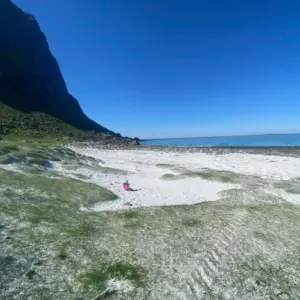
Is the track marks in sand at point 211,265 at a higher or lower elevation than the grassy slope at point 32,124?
lower

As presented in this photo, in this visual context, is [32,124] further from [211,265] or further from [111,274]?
[211,265]

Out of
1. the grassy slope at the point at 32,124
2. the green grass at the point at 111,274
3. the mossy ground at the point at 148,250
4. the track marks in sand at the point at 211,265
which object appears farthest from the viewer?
the grassy slope at the point at 32,124

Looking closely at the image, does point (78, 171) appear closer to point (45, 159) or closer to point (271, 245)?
point (45, 159)

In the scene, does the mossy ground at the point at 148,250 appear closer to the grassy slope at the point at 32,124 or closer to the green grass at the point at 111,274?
the green grass at the point at 111,274

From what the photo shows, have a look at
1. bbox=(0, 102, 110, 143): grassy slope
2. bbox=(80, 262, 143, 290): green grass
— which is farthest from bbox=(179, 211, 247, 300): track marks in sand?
bbox=(0, 102, 110, 143): grassy slope

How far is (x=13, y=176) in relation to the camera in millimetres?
37031

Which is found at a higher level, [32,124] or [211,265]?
[32,124]

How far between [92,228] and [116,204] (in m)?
10.7

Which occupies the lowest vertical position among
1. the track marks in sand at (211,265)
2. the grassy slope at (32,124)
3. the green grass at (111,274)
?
the track marks in sand at (211,265)

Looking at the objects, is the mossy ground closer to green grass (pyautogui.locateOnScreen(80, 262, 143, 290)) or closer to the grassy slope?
green grass (pyautogui.locateOnScreen(80, 262, 143, 290))

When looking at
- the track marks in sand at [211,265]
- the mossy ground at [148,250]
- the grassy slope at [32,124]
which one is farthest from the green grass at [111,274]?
the grassy slope at [32,124]

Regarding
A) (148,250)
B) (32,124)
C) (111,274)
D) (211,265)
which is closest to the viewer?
(111,274)

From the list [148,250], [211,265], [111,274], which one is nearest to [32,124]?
[148,250]

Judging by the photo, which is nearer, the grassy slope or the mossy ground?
the mossy ground
